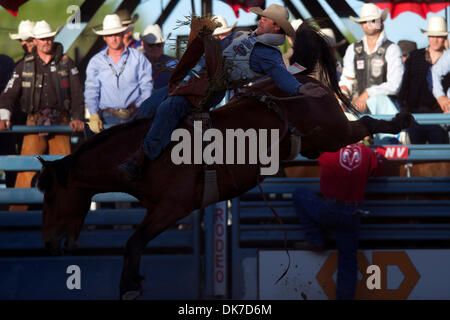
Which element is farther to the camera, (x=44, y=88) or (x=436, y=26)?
(x=436, y=26)

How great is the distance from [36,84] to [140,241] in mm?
2663

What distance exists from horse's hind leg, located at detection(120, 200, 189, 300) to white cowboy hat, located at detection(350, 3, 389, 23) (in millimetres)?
3257

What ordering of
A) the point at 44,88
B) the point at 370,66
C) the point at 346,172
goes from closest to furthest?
the point at 346,172, the point at 44,88, the point at 370,66

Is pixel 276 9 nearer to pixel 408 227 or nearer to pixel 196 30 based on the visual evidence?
pixel 196 30

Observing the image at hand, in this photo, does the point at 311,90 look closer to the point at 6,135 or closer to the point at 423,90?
the point at 423,90

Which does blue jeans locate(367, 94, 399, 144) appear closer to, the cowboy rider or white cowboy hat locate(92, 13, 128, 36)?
the cowboy rider

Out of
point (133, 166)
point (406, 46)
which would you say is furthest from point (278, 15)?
point (406, 46)

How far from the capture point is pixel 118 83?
6.55m

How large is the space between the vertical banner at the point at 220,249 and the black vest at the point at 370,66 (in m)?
1.90

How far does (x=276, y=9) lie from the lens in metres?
4.80

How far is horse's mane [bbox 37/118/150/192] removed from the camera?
4.88 m

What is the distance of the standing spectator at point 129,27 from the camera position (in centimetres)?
735

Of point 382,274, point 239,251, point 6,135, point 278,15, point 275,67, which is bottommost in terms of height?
point 382,274

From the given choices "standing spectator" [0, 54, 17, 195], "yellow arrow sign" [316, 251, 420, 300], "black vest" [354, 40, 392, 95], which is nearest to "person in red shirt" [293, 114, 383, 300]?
"yellow arrow sign" [316, 251, 420, 300]
